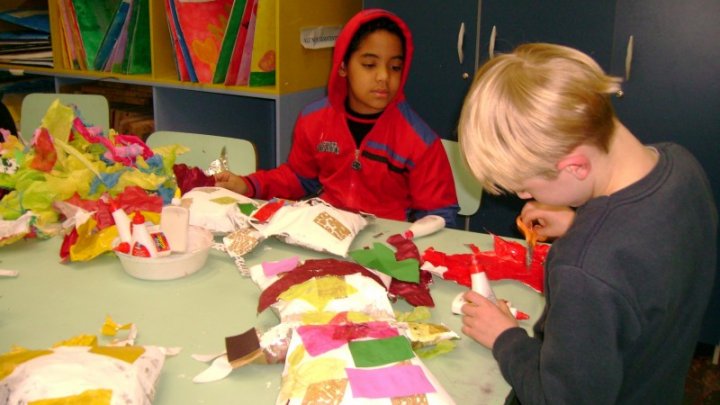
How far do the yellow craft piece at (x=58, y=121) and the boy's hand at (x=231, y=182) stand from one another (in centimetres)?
37

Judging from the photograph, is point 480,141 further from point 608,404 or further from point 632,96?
point 632,96

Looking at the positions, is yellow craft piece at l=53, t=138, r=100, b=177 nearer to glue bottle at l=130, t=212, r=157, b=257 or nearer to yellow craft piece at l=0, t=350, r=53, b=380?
glue bottle at l=130, t=212, r=157, b=257

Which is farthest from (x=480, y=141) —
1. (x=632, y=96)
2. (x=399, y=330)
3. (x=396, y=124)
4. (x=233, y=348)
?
(x=632, y=96)

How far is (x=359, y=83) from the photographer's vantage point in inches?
72.3

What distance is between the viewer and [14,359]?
0.78 m

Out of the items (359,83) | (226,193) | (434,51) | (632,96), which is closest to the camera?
(226,193)

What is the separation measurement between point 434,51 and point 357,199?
0.81 meters

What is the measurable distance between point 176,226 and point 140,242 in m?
0.09

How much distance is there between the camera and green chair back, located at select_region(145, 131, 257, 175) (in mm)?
1783

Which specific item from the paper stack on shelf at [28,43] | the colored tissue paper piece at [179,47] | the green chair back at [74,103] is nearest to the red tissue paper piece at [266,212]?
the green chair back at [74,103]

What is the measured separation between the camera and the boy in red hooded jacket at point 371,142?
180 cm

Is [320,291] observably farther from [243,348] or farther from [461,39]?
[461,39]

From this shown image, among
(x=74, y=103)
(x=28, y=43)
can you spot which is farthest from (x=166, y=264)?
(x=28, y=43)

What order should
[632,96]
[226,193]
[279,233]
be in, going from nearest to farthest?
[279,233]
[226,193]
[632,96]
